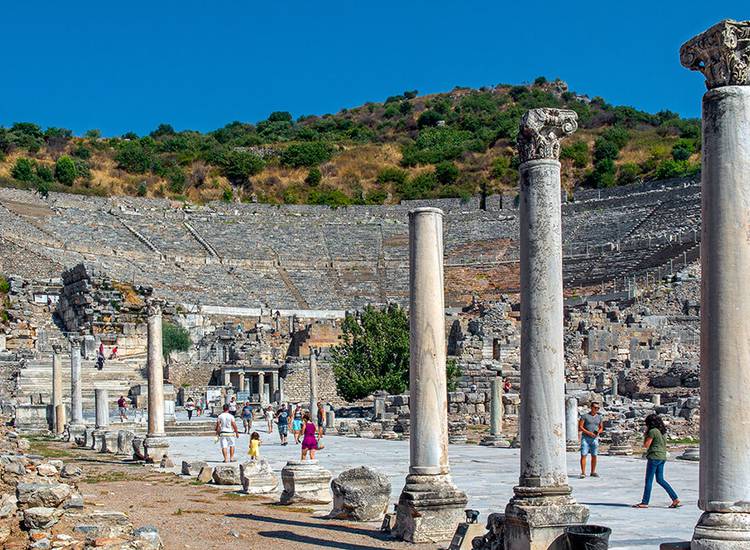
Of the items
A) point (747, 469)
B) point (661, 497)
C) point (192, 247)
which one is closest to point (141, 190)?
point (192, 247)

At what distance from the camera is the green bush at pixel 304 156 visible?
10812 cm

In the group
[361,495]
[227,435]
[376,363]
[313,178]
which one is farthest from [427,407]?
[313,178]

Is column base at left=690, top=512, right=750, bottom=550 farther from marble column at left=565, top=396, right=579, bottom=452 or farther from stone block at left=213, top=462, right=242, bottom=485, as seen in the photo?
marble column at left=565, top=396, right=579, bottom=452

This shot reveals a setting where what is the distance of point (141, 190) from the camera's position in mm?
96938

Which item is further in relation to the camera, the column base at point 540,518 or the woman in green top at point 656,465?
the woman in green top at point 656,465

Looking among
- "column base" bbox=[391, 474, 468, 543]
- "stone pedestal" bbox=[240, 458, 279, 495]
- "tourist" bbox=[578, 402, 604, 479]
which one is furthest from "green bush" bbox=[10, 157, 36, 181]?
"column base" bbox=[391, 474, 468, 543]

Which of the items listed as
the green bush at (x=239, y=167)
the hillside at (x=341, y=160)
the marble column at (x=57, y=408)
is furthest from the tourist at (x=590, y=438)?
the green bush at (x=239, y=167)

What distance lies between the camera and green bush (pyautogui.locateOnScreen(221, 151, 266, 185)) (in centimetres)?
10438

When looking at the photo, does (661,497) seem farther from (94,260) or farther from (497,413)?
(94,260)

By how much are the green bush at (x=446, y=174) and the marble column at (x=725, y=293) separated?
97.0 metres

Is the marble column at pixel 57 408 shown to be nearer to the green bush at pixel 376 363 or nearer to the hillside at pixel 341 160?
the green bush at pixel 376 363

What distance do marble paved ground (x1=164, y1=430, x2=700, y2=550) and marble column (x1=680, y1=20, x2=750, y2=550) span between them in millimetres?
2428

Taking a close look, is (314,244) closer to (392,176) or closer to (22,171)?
(392,176)

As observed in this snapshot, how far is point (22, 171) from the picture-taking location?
9319 centimetres
